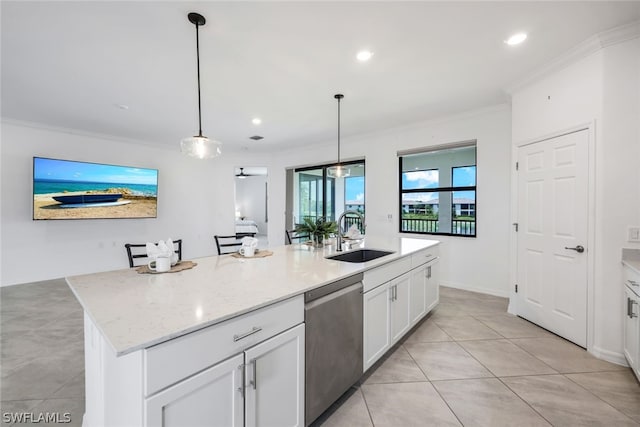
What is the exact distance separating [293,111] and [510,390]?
12.8 feet

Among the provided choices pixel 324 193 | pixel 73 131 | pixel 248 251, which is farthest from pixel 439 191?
pixel 73 131

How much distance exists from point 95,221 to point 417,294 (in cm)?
581

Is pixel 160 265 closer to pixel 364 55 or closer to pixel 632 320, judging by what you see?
pixel 364 55

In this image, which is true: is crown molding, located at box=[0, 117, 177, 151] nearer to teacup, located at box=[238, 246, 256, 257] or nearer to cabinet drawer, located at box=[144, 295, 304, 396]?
teacup, located at box=[238, 246, 256, 257]

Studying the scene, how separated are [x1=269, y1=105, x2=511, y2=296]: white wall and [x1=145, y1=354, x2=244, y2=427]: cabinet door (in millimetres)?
3955

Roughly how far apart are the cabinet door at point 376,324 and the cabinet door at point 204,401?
1025 millimetres

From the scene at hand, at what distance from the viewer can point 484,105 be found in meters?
3.78

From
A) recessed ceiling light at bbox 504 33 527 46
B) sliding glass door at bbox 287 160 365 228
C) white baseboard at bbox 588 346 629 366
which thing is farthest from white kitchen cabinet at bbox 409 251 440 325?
sliding glass door at bbox 287 160 365 228

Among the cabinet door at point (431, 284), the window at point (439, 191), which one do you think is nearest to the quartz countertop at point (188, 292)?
the cabinet door at point (431, 284)

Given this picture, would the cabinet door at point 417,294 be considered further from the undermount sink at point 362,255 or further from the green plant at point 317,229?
the green plant at point 317,229

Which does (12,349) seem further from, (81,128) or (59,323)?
(81,128)

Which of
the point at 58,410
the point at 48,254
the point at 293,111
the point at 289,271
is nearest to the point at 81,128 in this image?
the point at 48,254

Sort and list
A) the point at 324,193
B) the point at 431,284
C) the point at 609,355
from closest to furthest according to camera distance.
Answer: the point at 609,355 < the point at 431,284 < the point at 324,193

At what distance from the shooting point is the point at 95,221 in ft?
16.8
